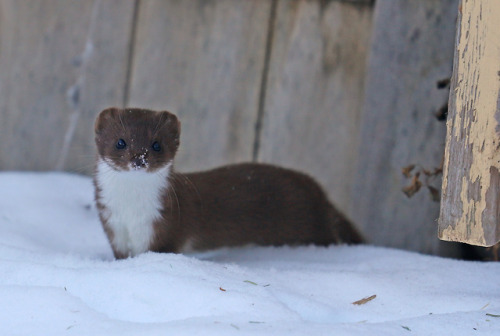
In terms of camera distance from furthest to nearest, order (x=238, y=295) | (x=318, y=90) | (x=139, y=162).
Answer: (x=318, y=90), (x=139, y=162), (x=238, y=295)

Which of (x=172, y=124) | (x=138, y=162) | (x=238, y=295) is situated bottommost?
(x=238, y=295)

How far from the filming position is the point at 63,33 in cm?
412

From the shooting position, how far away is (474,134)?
1992mm

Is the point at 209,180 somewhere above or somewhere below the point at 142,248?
above

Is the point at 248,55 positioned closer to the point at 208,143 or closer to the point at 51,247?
the point at 208,143

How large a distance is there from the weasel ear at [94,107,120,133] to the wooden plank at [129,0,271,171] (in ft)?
4.38

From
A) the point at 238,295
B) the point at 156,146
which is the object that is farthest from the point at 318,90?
the point at 238,295

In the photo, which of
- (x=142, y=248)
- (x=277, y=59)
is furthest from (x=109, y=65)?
(x=142, y=248)

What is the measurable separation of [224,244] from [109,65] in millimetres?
1580

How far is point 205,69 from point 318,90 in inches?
27.0

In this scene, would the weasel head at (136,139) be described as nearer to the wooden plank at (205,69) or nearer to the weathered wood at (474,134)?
the weathered wood at (474,134)

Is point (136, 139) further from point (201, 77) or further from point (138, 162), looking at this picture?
point (201, 77)

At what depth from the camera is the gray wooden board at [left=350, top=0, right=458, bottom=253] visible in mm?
3395

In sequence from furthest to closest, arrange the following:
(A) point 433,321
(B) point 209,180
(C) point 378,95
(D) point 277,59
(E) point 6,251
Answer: (D) point 277,59, (C) point 378,95, (B) point 209,180, (E) point 6,251, (A) point 433,321
